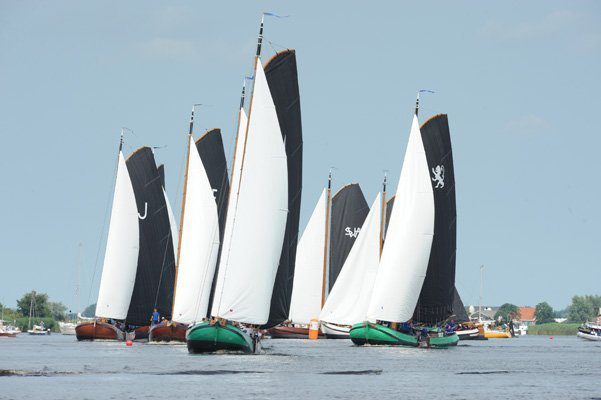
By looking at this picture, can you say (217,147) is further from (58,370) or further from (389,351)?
(58,370)

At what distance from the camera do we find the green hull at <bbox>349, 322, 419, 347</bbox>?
3553 inches

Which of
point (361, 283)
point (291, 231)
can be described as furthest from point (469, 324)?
point (291, 231)

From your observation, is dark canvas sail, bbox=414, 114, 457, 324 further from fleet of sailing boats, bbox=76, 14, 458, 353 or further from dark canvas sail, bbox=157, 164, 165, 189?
dark canvas sail, bbox=157, 164, 165, 189

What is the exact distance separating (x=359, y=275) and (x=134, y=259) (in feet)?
60.1

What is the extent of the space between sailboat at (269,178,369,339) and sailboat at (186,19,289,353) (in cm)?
5516

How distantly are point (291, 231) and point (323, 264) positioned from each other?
55.7 metres

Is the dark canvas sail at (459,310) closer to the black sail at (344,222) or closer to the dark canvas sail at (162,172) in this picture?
the black sail at (344,222)

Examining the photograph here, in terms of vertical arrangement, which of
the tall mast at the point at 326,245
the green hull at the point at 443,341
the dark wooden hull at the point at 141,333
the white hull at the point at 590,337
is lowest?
the green hull at the point at 443,341

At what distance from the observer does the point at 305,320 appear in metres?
123

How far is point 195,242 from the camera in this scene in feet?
299

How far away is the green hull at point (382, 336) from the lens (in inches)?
3553

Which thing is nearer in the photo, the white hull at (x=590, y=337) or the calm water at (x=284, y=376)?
the calm water at (x=284, y=376)

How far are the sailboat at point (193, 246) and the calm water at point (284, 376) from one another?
621 cm

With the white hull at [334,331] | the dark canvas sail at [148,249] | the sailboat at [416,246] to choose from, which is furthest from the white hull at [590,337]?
the dark canvas sail at [148,249]
